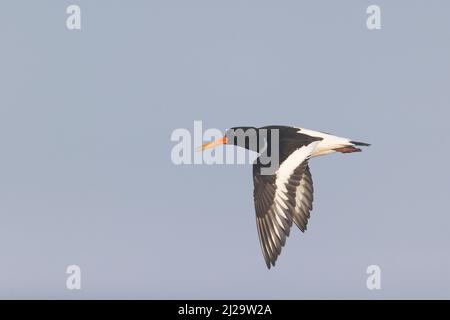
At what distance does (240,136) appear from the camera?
22.1 meters

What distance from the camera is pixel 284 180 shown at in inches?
770

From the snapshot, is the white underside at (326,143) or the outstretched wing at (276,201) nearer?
the outstretched wing at (276,201)

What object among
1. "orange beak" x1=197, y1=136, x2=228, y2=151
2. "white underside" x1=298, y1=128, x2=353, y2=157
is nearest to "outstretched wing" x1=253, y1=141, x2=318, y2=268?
"white underside" x1=298, y1=128, x2=353, y2=157

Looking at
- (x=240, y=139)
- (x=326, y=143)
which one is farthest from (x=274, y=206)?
(x=240, y=139)

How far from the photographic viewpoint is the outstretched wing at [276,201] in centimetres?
1923

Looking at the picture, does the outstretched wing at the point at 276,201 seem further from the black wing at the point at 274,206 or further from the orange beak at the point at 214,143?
the orange beak at the point at 214,143

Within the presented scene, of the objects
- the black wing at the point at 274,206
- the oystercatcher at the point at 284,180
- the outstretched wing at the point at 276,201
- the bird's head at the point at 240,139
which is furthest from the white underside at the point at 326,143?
the bird's head at the point at 240,139

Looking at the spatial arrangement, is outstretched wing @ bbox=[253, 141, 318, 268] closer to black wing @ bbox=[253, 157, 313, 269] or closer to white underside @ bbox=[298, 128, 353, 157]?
black wing @ bbox=[253, 157, 313, 269]

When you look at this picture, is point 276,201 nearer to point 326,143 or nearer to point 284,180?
point 284,180

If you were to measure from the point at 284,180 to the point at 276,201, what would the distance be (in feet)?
1.25
